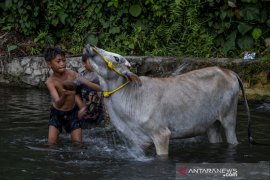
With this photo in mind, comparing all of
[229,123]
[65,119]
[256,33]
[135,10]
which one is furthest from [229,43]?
[65,119]

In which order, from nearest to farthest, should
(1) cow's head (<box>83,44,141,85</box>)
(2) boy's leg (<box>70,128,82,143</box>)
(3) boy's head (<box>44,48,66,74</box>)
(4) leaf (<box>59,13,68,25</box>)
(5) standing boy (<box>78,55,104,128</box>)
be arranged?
(1) cow's head (<box>83,44,141,85</box>) < (3) boy's head (<box>44,48,66,74</box>) < (2) boy's leg (<box>70,128,82,143</box>) < (5) standing boy (<box>78,55,104,128</box>) < (4) leaf (<box>59,13,68,25</box>)

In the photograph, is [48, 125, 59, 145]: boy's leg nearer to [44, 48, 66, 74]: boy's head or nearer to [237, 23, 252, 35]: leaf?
[44, 48, 66, 74]: boy's head

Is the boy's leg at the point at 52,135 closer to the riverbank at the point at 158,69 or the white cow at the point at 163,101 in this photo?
the white cow at the point at 163,101

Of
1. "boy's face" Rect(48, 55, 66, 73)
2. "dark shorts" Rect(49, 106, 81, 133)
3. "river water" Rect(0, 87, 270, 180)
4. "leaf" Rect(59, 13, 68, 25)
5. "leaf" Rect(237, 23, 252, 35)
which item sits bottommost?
"river water" Rect(0, 87, 270, 180)

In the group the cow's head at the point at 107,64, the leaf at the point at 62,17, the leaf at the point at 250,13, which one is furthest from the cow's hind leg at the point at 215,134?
the leaf at the point at 62,17

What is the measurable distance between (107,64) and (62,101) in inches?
44.6

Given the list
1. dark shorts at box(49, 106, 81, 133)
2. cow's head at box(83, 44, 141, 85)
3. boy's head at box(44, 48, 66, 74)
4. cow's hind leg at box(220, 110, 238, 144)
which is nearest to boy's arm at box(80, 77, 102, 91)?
boy's head at box(44, 48, 66, 74)

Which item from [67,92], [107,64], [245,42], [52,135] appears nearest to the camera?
[107,64]

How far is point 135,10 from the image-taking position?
13609 mm

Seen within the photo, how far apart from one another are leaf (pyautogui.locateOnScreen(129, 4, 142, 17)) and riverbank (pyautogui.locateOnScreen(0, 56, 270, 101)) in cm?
158

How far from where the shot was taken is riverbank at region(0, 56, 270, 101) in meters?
11.5

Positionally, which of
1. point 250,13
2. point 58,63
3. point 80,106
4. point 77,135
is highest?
point 250,13

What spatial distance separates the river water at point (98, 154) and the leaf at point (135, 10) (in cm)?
440

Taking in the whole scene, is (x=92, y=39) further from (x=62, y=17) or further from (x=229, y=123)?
(x=229, y=123)
